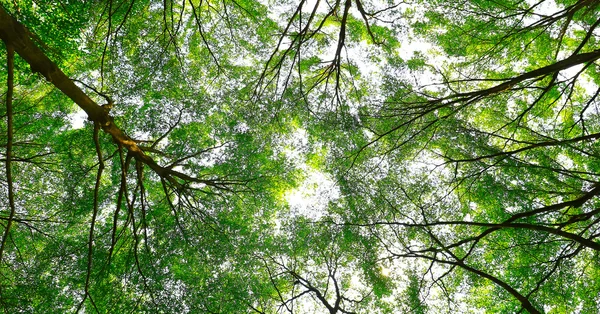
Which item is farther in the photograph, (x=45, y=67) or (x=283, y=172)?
(x=283, y=172)

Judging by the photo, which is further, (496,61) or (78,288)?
(496,61)

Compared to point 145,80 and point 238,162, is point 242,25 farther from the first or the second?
point 238,162

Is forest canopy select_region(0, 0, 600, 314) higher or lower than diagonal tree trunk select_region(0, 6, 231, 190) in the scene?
higher

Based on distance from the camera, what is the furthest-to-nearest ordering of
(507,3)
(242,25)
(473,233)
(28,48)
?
(242,25) → (473,233) → (507,3) → (28,48)

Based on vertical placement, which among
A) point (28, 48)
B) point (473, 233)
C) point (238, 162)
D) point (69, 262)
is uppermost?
point (238, 162)

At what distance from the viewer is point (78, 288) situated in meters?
7.19

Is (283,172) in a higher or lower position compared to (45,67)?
higher

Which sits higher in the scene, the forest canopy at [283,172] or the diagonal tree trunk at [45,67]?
the forest canopy at [283,172]

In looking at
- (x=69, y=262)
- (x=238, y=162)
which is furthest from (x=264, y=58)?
(x=69, y=262)

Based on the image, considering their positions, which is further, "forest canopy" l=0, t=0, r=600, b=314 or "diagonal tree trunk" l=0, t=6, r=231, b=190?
"forest canopy" l=0, t=0, r=600, b=314

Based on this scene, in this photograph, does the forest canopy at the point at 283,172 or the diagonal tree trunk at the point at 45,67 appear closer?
the diagonal tree trunk at the point at 45,67

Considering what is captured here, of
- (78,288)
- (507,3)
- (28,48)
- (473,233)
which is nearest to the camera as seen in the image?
(28,48)

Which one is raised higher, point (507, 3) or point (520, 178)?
point (507, 3)

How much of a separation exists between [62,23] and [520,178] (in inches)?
380
